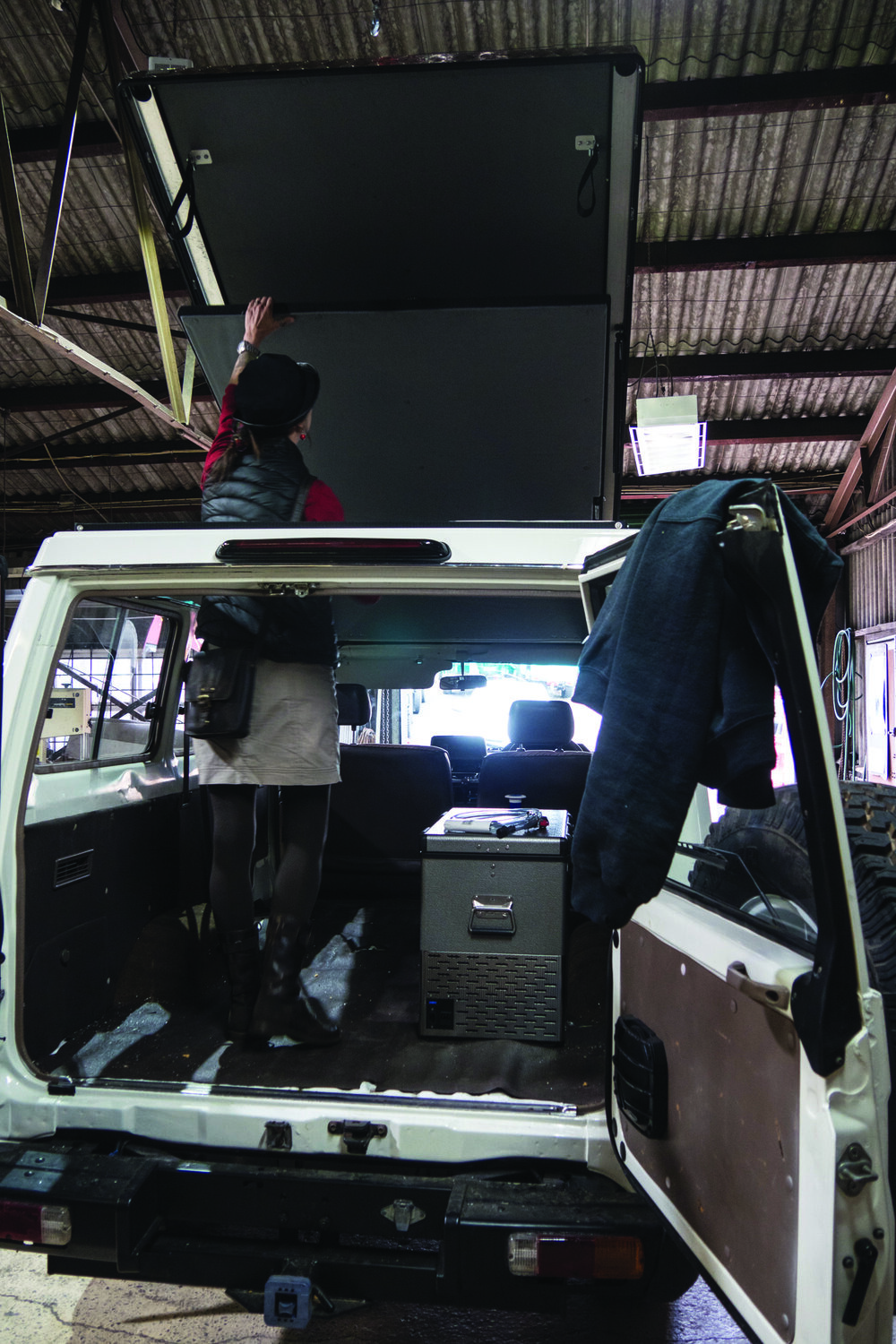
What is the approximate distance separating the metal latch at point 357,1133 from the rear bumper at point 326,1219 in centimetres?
A: 5

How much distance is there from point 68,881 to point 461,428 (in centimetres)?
228

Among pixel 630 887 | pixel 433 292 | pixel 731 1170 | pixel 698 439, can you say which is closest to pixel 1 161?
pixel 433 292

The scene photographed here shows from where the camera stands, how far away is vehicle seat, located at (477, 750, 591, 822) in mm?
3729

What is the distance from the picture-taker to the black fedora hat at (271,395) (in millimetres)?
2443

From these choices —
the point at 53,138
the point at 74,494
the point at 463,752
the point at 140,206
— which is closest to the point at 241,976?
the point at 140,206

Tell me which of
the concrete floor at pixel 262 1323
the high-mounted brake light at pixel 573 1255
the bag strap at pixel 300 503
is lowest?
the concrete floor at pixel 262 1323

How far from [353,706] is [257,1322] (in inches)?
81.8

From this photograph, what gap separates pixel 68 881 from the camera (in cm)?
236

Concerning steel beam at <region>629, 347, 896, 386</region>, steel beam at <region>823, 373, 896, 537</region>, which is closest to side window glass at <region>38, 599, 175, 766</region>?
steel beam at <region>629, 347, 896, 386</region>

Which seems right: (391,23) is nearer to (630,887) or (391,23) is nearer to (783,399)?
(630,887)

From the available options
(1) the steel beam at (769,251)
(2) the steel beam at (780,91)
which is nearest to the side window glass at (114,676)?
(2) the steel beam at (780,91)

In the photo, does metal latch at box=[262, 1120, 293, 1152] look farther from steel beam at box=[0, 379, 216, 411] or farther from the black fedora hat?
steel beam at box=[0, 379, 216, 411]

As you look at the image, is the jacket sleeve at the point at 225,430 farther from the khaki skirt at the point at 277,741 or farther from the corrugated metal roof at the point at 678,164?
the corrugated metal roof at the point at 678,164

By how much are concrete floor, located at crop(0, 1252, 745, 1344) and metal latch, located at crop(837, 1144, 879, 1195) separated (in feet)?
5.24
